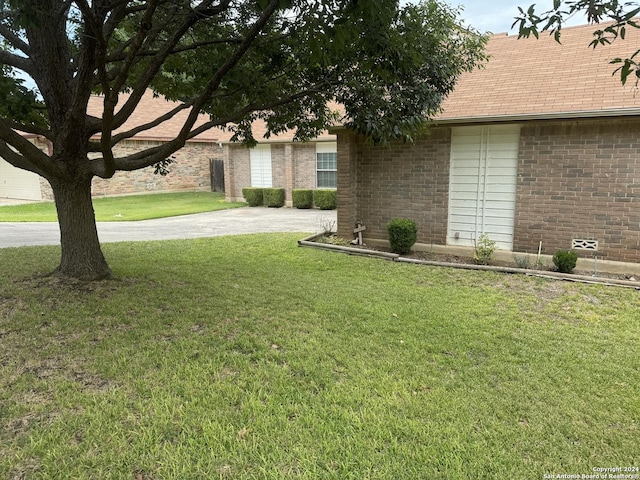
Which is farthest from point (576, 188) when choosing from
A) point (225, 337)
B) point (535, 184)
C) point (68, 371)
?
point (68, 371)

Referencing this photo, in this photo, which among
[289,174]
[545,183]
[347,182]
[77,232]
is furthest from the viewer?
[289,174]

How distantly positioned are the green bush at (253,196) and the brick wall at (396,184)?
11109 mm

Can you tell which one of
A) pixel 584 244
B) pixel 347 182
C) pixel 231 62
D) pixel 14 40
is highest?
pixel 14 40

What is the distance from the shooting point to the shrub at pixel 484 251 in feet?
27.7

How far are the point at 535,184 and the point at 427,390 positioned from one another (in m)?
6.19

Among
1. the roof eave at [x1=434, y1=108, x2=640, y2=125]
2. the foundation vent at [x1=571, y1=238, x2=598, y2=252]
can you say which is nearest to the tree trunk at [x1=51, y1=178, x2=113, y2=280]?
the roof eave at [x1=434, y1=108, x2=640, y2=125]

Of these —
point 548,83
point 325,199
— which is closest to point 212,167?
point 325,199

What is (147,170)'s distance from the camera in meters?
23.5

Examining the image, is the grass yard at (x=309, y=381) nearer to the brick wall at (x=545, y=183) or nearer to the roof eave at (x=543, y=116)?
the brick wall at (x=545, y=183)

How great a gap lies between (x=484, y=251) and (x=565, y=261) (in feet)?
4.60

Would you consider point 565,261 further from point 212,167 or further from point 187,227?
point 212,167

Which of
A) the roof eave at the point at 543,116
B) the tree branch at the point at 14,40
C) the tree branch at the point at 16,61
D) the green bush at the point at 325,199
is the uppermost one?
the tree branch at the point at 14,40

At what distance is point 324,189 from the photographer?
63.6 feet

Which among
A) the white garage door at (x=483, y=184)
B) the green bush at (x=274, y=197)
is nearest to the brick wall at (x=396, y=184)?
the white garage door at (x=483, y=184)
